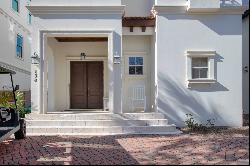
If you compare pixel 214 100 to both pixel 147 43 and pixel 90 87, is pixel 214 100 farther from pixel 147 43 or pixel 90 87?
pixel 90 87

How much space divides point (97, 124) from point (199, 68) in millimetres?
4515

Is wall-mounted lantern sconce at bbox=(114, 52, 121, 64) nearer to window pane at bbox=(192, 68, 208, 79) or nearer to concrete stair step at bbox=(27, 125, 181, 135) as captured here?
concrete stair step at bbox=(27, 125, 181, 135)

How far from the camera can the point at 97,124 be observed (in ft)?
40.1

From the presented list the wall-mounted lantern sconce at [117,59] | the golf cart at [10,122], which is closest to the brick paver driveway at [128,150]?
the golf cart at [10,122]

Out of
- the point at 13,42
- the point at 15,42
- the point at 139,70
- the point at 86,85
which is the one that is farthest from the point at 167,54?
the point at 15,42

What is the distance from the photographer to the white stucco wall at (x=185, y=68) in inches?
514

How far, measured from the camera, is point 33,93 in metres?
12.9

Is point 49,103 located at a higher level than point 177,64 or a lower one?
lower

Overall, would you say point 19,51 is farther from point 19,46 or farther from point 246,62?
point 246,62

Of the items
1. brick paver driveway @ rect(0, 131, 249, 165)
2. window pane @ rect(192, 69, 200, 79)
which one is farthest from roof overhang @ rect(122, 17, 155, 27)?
brick paver driveway @ rect(0, 131, 249, 165)

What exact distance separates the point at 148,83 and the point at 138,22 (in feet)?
9.32

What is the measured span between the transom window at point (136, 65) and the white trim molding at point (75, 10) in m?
2.66

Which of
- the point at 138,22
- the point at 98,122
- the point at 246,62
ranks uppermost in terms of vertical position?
the point at 138,22

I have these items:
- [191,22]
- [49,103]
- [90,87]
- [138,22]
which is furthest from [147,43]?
[49,103]
